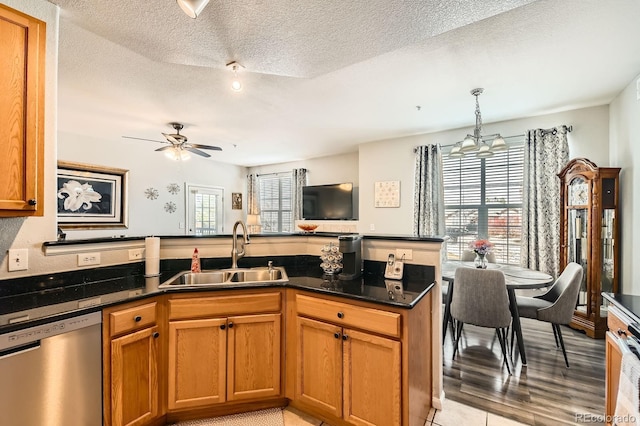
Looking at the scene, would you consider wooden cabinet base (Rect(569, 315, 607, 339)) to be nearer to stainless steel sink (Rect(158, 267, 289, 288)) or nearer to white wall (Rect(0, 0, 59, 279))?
stainless steel sink (Rect(158, 267, 289, 288))

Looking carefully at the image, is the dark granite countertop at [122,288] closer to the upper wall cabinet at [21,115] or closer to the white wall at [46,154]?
the white wall at [46,154]

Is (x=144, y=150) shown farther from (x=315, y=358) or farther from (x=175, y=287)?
(x=315, y=358)

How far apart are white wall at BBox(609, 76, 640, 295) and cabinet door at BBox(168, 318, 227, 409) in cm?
386

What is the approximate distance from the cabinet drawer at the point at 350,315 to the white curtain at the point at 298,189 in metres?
4.73

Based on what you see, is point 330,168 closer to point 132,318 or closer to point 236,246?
point 236,246

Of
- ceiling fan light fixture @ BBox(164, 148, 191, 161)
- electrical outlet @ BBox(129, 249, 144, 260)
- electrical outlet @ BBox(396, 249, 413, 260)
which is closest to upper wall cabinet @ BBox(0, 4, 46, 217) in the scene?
electrical outlet @ BBox(129, 249, 144, 260)

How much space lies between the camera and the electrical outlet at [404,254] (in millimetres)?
2084

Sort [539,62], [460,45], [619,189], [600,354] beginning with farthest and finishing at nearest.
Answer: [619,189] < [600,354] < [539,62] < [460,45]

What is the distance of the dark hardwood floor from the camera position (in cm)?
198

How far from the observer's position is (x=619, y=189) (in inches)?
122

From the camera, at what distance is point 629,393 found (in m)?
1.18

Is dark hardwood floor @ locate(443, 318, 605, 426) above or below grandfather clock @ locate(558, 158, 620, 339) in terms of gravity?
below

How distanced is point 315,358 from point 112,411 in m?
1.13

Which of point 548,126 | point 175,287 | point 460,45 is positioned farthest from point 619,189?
point 175,287
